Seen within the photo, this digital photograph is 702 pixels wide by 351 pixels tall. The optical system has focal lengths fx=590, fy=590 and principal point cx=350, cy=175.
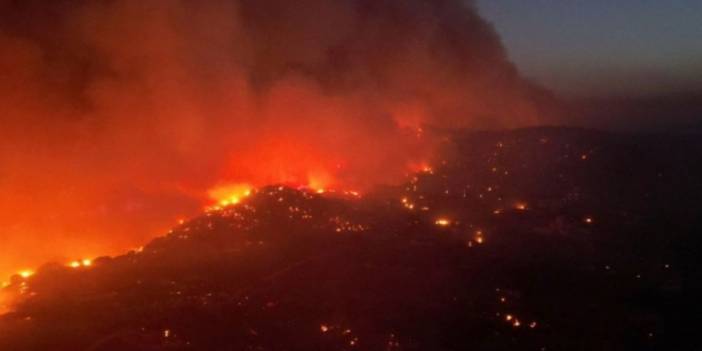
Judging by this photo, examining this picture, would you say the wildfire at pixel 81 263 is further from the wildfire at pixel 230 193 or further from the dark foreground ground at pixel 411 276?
the wildfire at pixel 230 193

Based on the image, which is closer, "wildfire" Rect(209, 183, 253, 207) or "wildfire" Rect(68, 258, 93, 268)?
"wildfire" Rect(68, 258, 93, 268)

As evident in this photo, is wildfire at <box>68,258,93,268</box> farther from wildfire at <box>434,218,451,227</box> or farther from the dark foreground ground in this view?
wildfire at <box>434,218,451,227</box>

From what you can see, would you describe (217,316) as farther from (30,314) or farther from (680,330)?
Result: (680,330)

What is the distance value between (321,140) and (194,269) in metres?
11.1

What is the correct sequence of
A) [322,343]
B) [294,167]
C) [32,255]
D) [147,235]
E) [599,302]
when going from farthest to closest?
[294,167]
[147,235]
[32,255]
[599,302]
[322,343]

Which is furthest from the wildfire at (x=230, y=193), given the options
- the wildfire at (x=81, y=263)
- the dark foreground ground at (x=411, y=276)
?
the wildfire at (x=81, y=263)

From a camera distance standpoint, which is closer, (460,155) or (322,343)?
(322,343)

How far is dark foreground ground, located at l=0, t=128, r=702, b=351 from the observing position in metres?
10.2

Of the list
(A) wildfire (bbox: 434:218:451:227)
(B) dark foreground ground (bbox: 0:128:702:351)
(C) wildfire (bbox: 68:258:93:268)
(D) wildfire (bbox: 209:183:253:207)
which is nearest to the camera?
(B) dark foreground ground (bbox: 0:128:702:351)

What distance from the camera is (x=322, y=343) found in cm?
974

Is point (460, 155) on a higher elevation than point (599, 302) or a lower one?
higher

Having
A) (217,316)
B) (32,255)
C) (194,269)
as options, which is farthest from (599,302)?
(32,255)

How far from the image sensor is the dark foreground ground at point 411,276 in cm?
1025

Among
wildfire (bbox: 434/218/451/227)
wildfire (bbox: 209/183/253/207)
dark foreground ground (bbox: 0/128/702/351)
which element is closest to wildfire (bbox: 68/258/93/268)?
dark foreground ground (bbox: 0/128/702/351)
